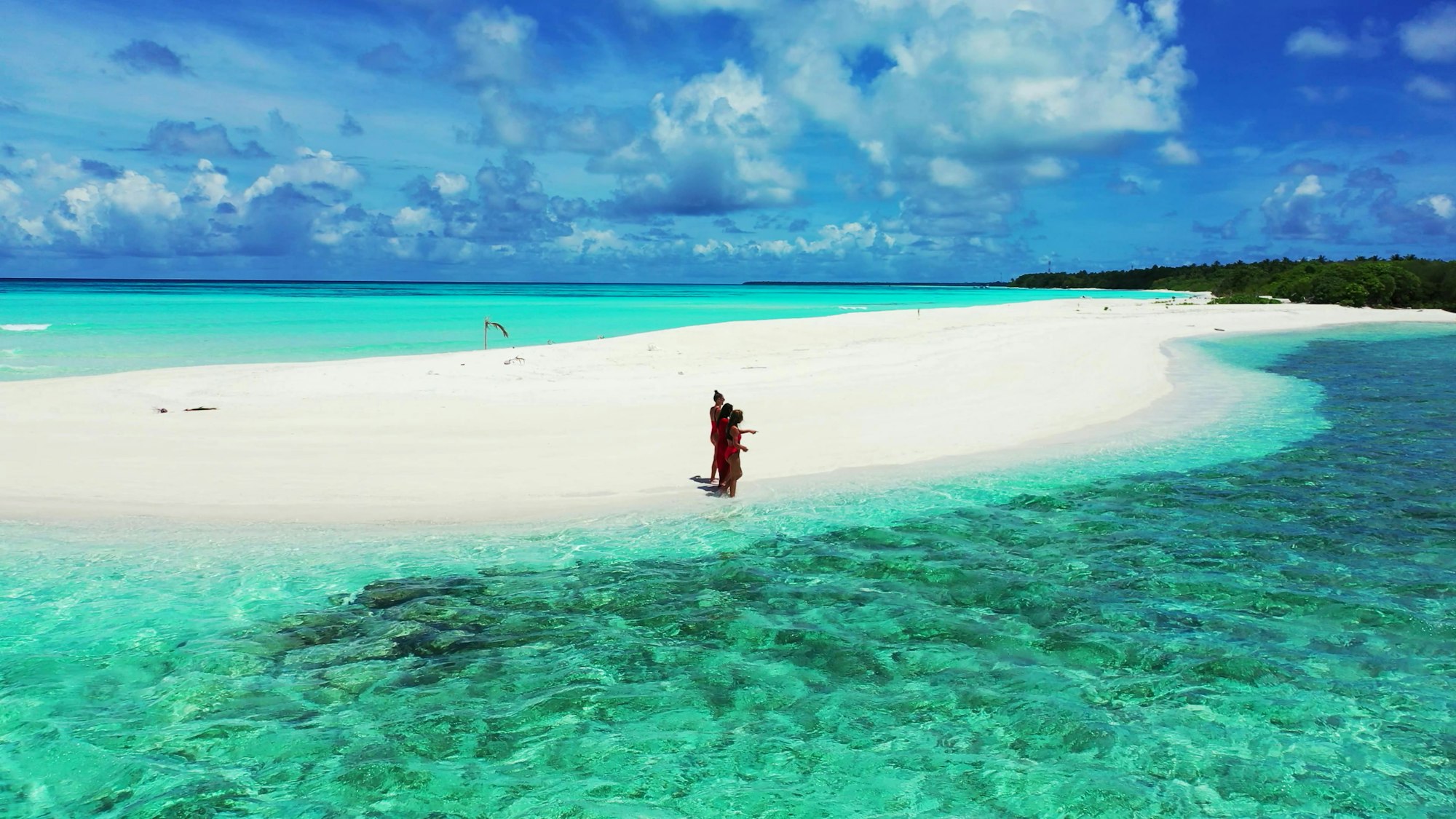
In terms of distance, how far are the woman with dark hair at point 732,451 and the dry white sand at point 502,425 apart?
1.99 feet

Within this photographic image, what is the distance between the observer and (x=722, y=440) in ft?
43.6

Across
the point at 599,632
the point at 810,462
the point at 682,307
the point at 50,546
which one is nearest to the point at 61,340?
the point at 50,546

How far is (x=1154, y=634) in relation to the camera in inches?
345

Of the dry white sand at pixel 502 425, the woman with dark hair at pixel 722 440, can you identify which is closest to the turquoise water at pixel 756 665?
the woman with dark hair at pixel 722 440

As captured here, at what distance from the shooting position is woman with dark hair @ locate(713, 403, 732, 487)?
13.2m

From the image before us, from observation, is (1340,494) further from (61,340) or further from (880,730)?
(61,340)

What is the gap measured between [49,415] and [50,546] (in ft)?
31.3

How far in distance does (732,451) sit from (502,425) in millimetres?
7070

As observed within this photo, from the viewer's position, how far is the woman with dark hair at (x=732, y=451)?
42.5 feet

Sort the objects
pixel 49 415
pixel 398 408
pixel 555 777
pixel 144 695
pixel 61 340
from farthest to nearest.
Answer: pixel 61 340
pixel 398 408
pixel 49 415
pixel 144 695
pixel 555 777

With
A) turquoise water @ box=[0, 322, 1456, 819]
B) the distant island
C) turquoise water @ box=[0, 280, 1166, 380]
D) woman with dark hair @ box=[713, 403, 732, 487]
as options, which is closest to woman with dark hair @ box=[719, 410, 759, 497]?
woman with dark hair @ box=[713, 403, 732, 487]

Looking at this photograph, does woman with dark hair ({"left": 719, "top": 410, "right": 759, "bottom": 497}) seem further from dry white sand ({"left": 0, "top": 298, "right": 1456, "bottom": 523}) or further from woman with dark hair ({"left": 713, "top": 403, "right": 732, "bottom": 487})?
dry white sand ({"left": 0, "top": 298, "right": 1456, "bottom": 523})

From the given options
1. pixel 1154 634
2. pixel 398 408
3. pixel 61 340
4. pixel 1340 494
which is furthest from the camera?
pixel 61 340

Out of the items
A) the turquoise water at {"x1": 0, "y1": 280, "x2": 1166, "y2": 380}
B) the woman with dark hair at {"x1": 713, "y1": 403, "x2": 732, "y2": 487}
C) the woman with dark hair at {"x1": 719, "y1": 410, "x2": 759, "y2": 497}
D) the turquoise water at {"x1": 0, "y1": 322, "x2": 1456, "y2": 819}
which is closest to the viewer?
the turquoise water at {"x1": 0, "y1": 322, "x2": 1456, "y2": 819}
